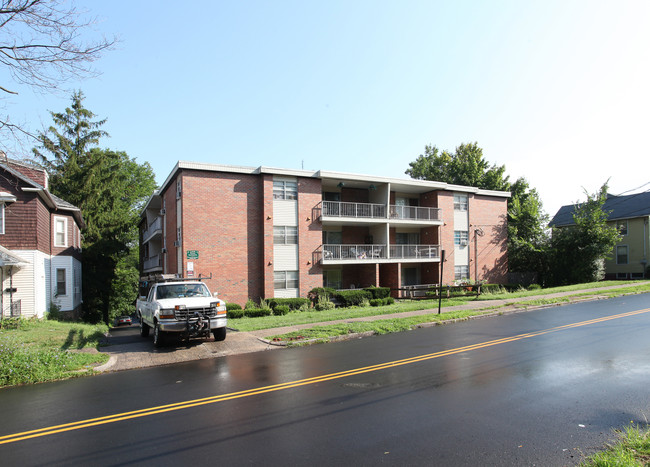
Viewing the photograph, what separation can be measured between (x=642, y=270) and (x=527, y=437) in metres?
41.4

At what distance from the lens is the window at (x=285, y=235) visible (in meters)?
24.7

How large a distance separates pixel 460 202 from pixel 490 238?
4246 millimetres

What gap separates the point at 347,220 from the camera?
26.7 metres

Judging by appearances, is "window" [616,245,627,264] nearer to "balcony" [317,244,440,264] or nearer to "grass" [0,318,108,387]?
"balcony" [317,244,440,264]

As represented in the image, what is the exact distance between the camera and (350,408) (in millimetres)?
6039

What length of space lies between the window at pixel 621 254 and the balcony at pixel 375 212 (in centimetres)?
2087

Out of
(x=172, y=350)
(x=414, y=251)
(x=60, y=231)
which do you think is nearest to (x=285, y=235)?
(x=414, y=251)

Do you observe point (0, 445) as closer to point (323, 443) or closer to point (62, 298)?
point (323, 443)

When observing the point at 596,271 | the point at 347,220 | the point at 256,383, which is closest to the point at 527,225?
the point at 596,271

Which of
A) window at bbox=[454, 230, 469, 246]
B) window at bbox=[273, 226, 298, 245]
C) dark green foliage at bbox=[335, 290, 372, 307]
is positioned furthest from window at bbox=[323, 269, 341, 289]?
window at bbox=[454, 230, 469, 246]

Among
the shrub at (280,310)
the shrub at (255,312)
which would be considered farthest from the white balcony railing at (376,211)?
the shrub at (255,312)

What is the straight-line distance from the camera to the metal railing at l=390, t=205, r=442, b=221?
30.2 m

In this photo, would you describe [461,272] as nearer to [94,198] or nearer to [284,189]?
[284,189]

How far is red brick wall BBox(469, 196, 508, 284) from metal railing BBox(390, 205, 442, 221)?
404 cm
